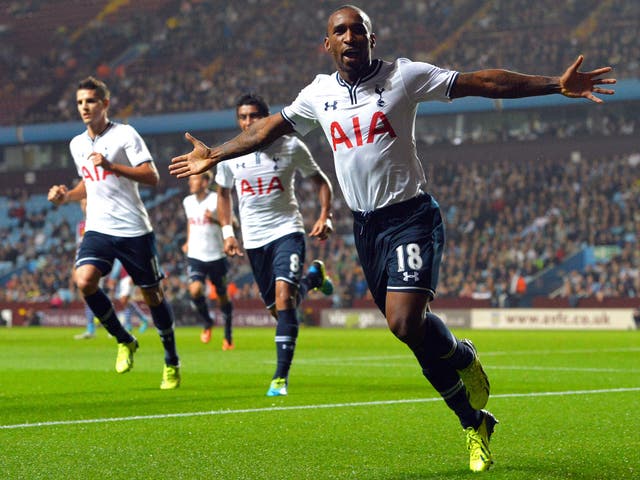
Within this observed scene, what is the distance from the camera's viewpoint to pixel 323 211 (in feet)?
32.0

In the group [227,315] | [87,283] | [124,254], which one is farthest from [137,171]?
[227,315]

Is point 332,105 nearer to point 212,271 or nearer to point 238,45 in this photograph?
point 212,271

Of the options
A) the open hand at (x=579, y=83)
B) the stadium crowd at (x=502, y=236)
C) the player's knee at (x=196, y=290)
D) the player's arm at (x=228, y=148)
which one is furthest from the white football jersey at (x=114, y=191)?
the stadium crowd at (x=502, y=236)

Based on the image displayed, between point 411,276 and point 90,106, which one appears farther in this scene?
point 90,106

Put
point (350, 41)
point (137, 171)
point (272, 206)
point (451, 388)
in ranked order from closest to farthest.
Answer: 1. point (451, 388)
2. point (350, 41)
3. point (137, 171)
4. point (272, 206)

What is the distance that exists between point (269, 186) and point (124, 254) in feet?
4.88

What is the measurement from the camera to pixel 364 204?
591 cm

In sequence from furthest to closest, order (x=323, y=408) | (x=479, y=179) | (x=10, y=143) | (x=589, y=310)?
(x=10, y=143)
(x=479, y=179)
(x=589, y=310)
(x=323, y=408)

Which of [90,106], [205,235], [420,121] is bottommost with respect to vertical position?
[205,235]

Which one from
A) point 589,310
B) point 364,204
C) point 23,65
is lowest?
point 589,310

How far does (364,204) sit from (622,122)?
110 ft

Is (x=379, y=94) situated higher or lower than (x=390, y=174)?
higher

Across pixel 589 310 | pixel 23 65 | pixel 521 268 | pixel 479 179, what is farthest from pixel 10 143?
pixel 589 310

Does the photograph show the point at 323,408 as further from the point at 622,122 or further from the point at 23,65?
the point at 23,65
